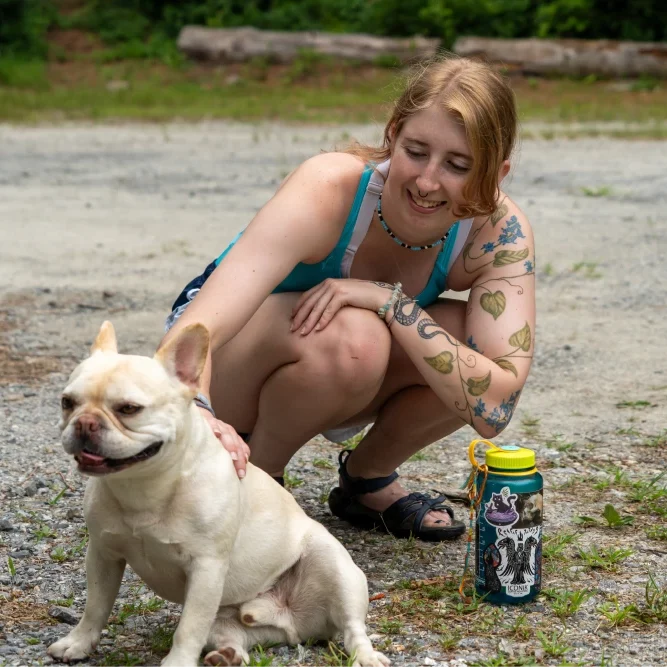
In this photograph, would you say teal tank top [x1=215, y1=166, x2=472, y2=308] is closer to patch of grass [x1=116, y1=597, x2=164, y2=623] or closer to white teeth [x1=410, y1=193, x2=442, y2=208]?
white teeth [x1=410, y1=193, x2=442, y2=208]

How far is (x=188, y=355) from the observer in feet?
8.46

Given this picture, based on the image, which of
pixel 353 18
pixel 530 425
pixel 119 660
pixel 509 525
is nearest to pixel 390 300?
pixel 509 525

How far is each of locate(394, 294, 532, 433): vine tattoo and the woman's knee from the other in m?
0.11

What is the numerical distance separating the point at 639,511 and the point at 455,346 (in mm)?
956

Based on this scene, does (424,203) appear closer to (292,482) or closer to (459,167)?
(459,167)

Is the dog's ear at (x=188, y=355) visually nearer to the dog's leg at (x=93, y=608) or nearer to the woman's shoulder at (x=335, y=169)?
the dog's leg at (x=93, y=608)

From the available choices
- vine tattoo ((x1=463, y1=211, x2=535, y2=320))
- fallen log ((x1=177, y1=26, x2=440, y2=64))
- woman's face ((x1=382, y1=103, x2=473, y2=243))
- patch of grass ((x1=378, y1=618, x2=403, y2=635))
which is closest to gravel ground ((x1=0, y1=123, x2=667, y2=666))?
patch of grass ((x1=378, y1=618, x2=403, y2=635))

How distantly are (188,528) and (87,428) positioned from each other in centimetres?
39

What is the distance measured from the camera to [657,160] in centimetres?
1188

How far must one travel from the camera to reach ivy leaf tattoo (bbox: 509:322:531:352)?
3516mm

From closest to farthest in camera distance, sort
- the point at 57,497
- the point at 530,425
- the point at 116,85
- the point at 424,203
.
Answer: the point at 424,203 < the point at 57,497 < the point at 530,425 < the point at 116,85

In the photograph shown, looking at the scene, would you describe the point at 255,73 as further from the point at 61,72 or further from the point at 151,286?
the point at 151,286

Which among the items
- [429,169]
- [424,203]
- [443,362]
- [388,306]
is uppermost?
[429,169]

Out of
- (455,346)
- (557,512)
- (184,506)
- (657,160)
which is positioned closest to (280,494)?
(184,506)
